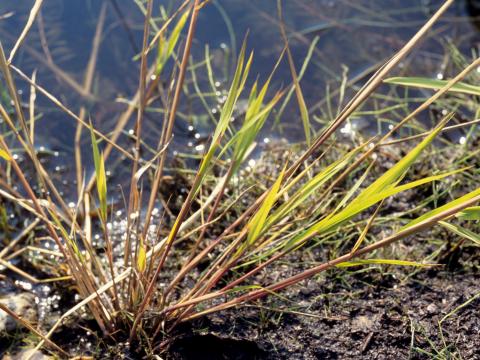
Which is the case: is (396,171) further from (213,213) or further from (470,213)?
(213,213)

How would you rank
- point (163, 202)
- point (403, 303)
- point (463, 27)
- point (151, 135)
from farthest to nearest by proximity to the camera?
point (463, 27) < point (151, 135) < point (163, 202) < point (403, 303)

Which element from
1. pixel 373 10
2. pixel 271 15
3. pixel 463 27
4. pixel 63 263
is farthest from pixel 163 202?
pixel 463 27

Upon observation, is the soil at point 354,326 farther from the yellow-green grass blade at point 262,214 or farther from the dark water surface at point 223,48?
the dark water surface at point 223,48

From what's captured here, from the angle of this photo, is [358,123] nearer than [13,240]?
No

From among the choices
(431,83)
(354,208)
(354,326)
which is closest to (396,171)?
(354,208)

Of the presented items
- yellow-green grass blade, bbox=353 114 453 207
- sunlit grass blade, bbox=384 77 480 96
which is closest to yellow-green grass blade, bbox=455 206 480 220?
yellow-green grass blade, bbox=353 114 453 207

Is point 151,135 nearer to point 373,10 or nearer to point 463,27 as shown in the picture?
point 373,10

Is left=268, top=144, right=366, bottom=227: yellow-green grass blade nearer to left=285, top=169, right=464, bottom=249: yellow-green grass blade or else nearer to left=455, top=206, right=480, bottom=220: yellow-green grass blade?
left=285, top=169, right=464, bottom=249: yellow-green grass blade
